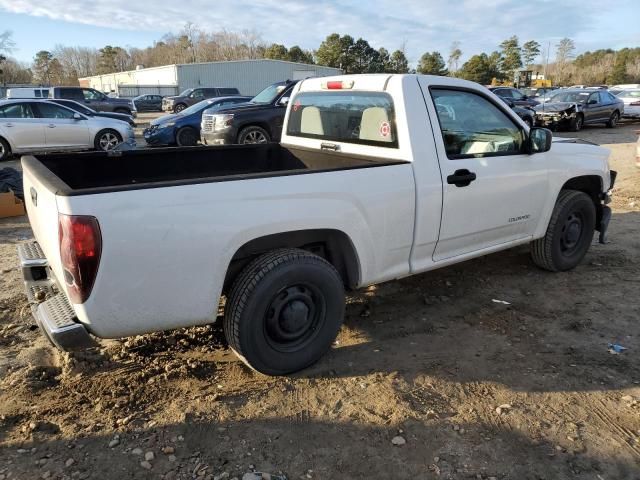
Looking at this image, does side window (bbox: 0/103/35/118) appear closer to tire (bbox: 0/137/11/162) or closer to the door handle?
tire (bbox: 0/137/11/162)

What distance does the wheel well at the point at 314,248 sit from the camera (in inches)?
121

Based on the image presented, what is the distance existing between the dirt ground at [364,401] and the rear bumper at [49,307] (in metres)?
0.58

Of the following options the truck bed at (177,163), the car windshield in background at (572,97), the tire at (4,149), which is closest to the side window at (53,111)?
the tire at (4,149)

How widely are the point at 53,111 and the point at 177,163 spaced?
11.2 meters

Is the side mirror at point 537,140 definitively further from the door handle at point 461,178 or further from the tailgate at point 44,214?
the tailgate at point 44,214

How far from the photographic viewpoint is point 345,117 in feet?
13.7

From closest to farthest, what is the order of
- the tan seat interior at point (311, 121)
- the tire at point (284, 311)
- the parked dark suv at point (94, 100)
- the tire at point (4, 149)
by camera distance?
the tire at point (284, 311) < the tan seat interior at point (311, 121) < the tire at point (4, 149) < the parked dark suv at point (94, 100)

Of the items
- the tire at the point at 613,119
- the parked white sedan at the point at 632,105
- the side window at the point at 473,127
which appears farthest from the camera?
the parked white sedan at the point at 632,105

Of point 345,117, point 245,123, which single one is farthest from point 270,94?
point 345,117

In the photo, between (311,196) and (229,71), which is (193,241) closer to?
(311,196)

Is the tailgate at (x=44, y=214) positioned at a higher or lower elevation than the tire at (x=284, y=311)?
higher

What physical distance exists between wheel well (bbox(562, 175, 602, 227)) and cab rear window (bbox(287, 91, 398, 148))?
7.35 feet

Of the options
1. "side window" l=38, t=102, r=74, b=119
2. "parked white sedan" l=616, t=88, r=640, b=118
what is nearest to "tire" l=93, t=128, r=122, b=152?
"side window" l=38, t=102, r=74, b=119

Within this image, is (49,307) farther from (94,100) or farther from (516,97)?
(94,100)
